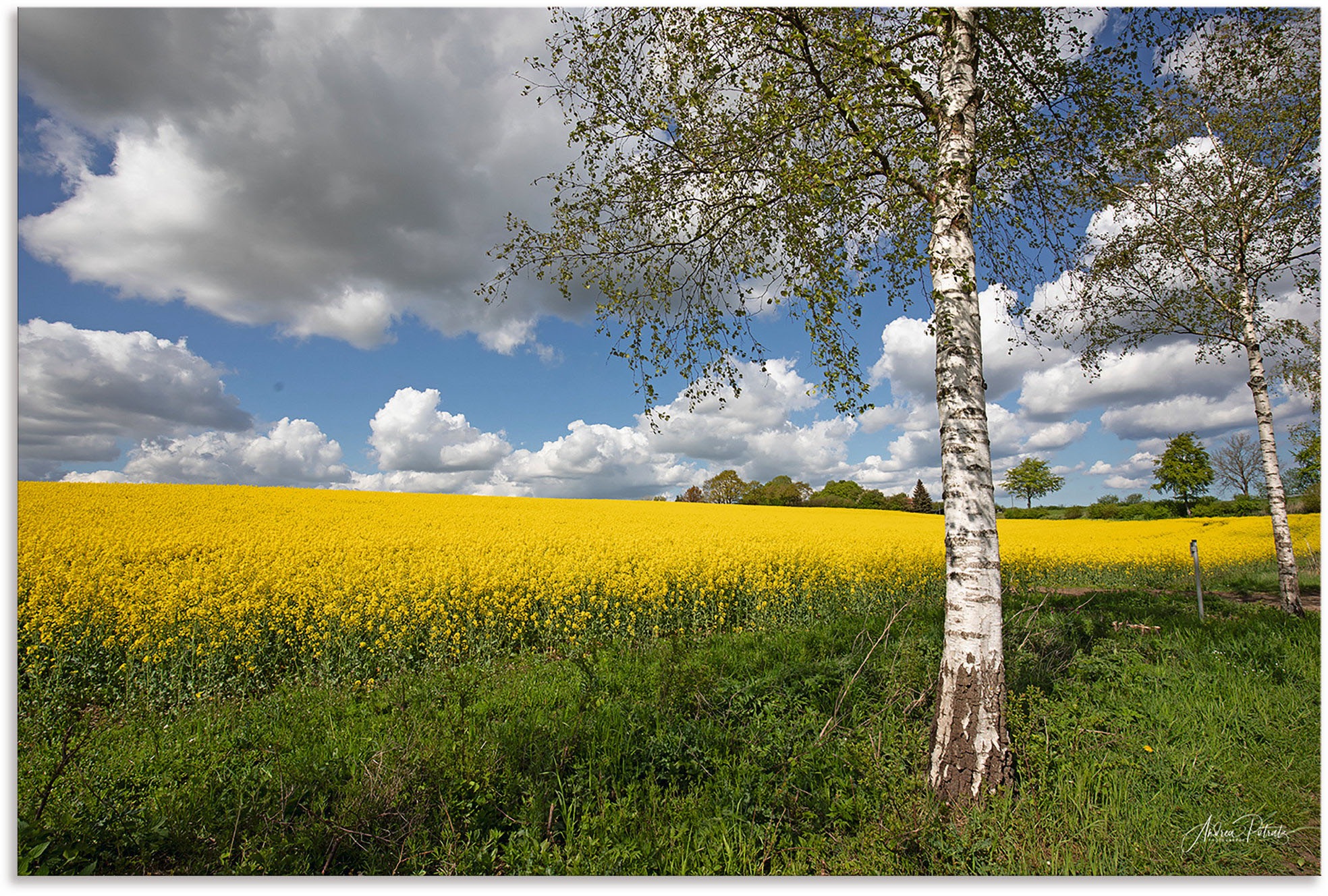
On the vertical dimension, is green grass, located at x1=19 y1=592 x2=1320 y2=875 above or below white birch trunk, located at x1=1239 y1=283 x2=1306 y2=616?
below

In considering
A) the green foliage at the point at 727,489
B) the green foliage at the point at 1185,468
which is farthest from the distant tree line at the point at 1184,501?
the green foliage at the point at 727,489

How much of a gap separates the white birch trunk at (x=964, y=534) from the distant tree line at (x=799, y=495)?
41797 millimetres

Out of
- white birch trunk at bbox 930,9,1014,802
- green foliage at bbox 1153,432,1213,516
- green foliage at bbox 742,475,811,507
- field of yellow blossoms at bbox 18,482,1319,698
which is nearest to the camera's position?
white birch trunk at bbox 930,9,1014,802

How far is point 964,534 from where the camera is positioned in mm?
3455

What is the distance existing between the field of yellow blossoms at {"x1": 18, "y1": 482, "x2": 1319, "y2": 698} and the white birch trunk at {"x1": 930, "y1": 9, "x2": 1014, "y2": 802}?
502cm

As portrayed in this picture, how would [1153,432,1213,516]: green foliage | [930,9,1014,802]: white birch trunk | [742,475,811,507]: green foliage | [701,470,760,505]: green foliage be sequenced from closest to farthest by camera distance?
[930,9,1014,802]: white birch trunk < [1153,432,1213,516]: green foliage < [742,475,811,507]: green foliage < [701,470,760,505]: green foliage

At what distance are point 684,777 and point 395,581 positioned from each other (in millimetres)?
5844

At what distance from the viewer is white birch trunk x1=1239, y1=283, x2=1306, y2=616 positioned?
26.6 ft

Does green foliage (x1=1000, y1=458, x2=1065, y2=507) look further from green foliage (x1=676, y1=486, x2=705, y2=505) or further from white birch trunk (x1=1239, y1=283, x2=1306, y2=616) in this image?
white birch trunk (x1=1239, y1=283, x2=1306, y2=616)

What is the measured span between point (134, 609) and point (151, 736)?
10.4ft

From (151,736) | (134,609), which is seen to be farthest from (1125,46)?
(134,609)
